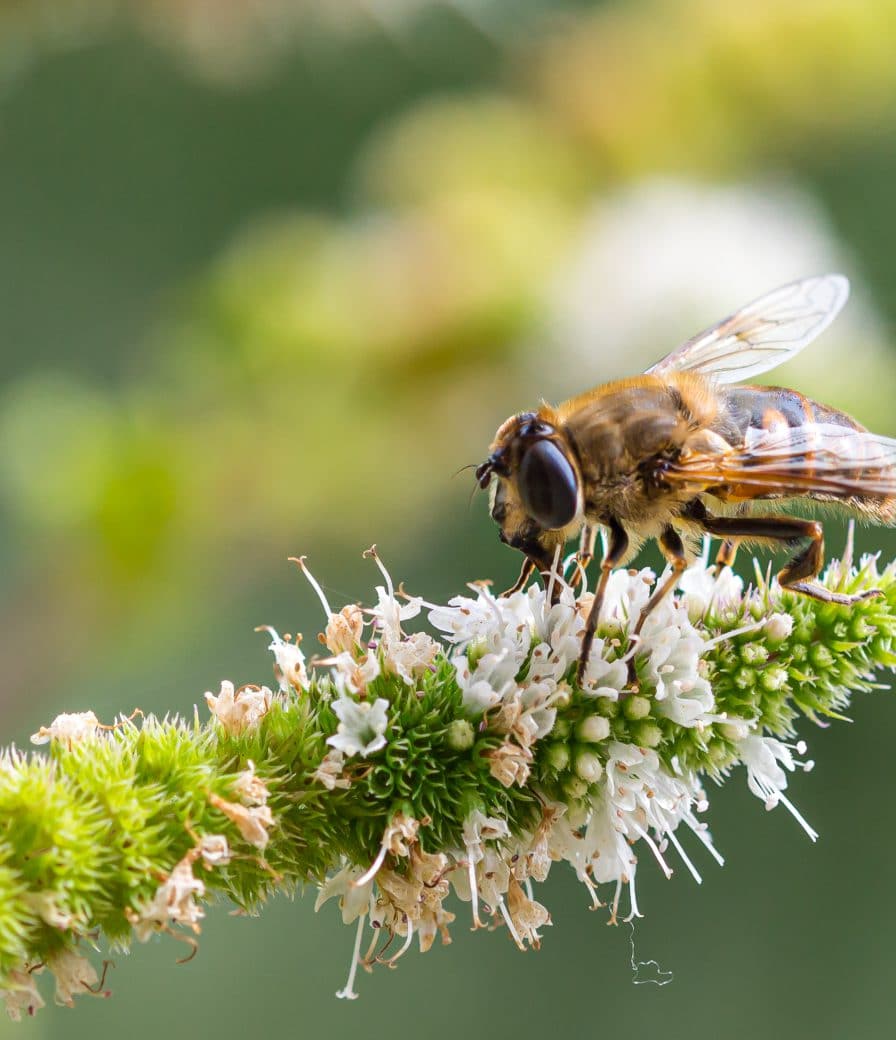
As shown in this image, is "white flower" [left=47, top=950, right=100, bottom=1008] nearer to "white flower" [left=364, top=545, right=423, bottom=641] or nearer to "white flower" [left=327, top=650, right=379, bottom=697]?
"white flower" [left=327, top=650, right=379, bottom=697]

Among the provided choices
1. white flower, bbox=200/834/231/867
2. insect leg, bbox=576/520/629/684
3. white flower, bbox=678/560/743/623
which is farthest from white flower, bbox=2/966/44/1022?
white flower, bbox=678/560/743/623

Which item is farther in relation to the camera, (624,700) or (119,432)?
(119,432)

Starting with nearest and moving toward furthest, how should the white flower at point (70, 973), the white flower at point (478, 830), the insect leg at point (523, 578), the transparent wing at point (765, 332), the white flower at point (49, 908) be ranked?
1. the white flower at point (49, 908)
2. the white flower at point (70, 973)
3. the white flower at point (478, 830)
4. the insect leg at point (523, 578)
5. the transparent wing at point (765, 332)

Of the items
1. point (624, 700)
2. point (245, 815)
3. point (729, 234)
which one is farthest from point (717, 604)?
point (729, 234)

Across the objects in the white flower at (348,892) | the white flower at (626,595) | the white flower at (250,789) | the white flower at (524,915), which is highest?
the white flower at (250,789)

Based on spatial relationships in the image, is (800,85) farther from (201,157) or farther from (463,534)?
(201,157)

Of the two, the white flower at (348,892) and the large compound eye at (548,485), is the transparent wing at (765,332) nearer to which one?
the large compound eye at (548,485)

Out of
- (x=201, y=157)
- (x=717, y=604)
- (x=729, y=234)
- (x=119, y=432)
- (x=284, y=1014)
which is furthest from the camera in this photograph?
(x=201, y=157)

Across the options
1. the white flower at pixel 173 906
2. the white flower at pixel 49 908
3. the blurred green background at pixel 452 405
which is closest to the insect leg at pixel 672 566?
the white flower at pixel 173 906
